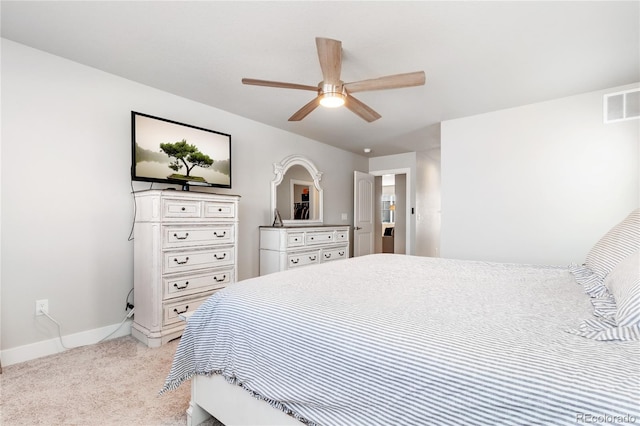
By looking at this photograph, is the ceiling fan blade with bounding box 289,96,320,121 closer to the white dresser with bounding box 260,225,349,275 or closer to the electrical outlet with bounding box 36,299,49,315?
the white dresser with bounding box 260,225,349,275

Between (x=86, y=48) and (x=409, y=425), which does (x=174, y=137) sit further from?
(x=409, y=425)

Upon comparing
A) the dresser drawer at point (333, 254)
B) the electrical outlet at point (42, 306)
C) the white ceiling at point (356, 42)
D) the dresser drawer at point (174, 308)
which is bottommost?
the dresser drawer at point (174, 308)

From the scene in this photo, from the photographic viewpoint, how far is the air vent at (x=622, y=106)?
2.81 meters

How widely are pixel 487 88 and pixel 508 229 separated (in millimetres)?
1611

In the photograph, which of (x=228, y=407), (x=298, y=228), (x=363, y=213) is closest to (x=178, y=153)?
(x=298, y=228)

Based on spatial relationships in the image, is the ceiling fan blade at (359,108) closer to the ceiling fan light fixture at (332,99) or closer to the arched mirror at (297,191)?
the ceiling fan light fixture at (332,99)

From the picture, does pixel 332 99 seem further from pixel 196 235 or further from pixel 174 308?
pixel 174 308

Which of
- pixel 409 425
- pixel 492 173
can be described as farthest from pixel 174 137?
pixel 492 173

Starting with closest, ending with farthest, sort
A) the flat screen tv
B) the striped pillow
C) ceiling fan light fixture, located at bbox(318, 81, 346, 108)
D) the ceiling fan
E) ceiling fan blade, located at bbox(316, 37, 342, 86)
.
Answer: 1. the striped pillow
2. ceiling fan blade, located at bbox(316, 37, 342, 86)
3. the ceiling fan
4. ceiling fan light fixture, located at bbox(318, 81, 346, 108)
5. the flat screen tv

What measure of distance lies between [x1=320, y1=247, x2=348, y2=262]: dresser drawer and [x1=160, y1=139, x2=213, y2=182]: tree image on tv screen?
6.34ft

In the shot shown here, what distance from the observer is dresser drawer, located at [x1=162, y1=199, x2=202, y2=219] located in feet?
8.38

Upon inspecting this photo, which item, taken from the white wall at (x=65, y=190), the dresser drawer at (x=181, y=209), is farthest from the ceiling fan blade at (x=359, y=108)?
the white wall at (x=65, y=190)

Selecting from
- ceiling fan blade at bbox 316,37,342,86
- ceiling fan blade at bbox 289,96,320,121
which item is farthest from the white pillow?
ceiling fan blade at bbox 289,96,320,121

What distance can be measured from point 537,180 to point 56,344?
478 cm
